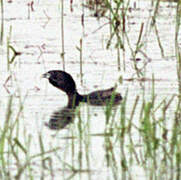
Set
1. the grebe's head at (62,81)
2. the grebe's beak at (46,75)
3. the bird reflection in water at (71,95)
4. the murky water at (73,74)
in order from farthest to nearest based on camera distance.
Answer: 1. the grebe's beak at (46,75)
2. the grebe's head at (62,81)
3. the bird reflection in water at (71,95)
4. the murky water at (73,74)

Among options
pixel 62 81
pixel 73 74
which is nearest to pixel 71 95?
pixel 62 81

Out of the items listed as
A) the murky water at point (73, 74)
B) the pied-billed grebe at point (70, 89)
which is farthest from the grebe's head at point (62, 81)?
the murky water at point (73, 74)

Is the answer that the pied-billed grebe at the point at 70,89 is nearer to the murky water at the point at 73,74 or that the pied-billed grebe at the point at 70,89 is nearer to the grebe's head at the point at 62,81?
the grebe's head at the point at 62,81

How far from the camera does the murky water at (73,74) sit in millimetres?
6680

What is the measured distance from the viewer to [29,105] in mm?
8859

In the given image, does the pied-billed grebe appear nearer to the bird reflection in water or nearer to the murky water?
the bird reflection in water

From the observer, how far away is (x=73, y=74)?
10398mm

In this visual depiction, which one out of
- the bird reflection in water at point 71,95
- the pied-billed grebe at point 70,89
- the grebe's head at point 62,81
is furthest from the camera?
the grebe's head at point 62,81

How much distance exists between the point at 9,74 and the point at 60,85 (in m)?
0.98

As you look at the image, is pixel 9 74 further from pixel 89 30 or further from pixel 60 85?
pixel 89 30

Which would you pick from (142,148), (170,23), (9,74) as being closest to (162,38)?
(170,23)

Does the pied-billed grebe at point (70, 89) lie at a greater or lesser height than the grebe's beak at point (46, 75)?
lesser

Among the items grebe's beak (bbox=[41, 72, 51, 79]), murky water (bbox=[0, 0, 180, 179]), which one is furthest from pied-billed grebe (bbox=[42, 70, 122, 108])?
murky water (bbox=[0, 0, 180, 179])

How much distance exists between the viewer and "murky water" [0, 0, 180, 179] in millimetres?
6680
